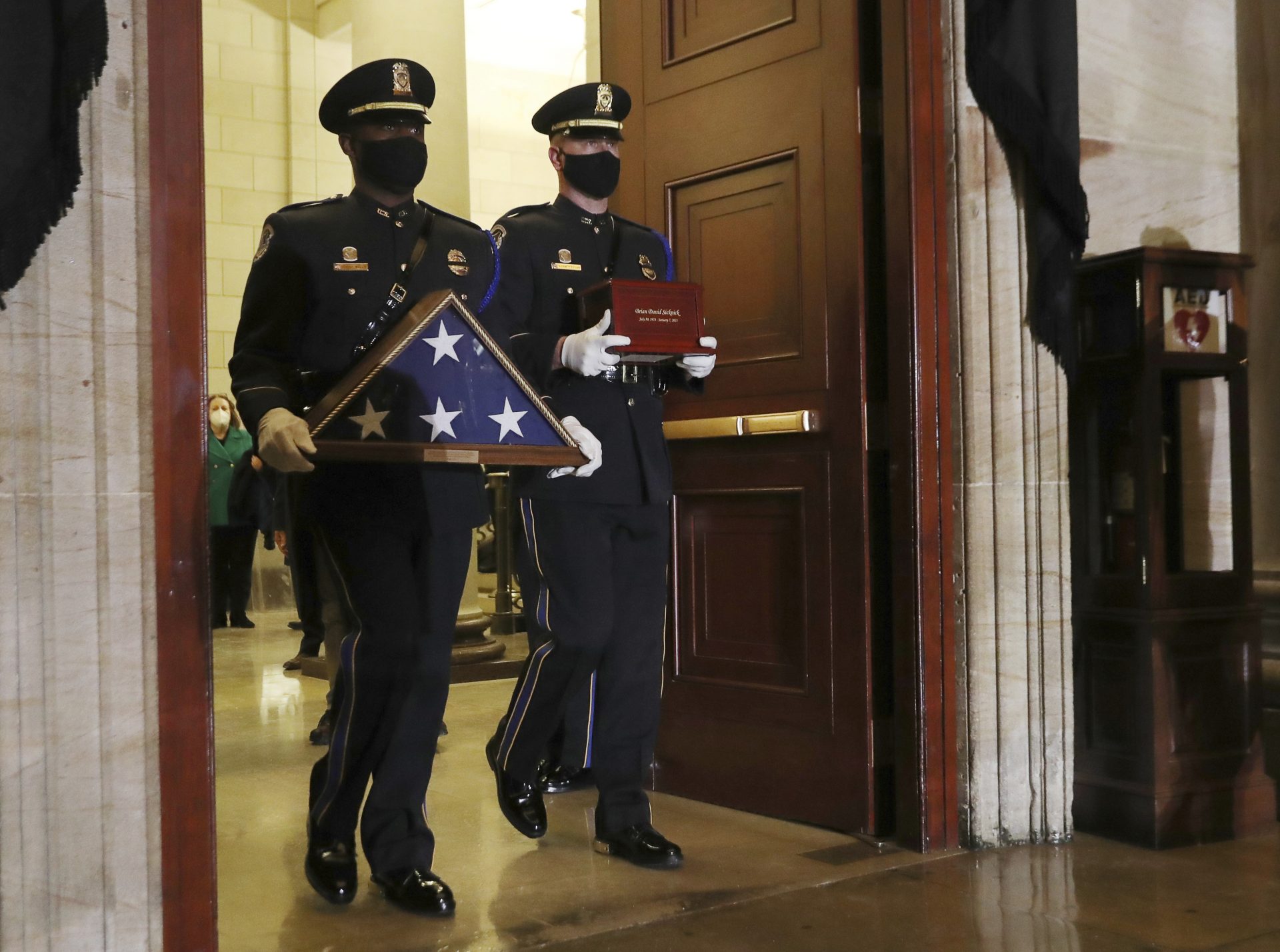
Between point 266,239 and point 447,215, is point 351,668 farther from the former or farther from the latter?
point 447,215

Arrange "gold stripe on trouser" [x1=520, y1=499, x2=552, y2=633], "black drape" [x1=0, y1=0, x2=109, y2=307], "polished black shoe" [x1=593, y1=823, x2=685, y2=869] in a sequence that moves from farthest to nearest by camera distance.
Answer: "gold stripe on trouser" [x1=520, y1=499, x2=552, y2=633], "polished black shoe" [x1=593, y1=823, x2=685, y2=869], "black drape" [x1=0, y1=0, x2=109, y2=307]

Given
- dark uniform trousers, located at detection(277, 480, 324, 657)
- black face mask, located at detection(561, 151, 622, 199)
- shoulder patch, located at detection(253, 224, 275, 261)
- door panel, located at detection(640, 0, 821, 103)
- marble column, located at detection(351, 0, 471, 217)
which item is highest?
marble column, located at detection(351, 0, 471, 217)

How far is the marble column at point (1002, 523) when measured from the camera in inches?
138

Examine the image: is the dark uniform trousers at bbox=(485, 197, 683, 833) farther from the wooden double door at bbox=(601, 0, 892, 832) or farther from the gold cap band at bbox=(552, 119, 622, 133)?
the wooden double door at bbox=(601, 0, 892, 832)

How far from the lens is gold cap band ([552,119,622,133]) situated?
11.0 feet

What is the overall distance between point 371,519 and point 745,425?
130 cm

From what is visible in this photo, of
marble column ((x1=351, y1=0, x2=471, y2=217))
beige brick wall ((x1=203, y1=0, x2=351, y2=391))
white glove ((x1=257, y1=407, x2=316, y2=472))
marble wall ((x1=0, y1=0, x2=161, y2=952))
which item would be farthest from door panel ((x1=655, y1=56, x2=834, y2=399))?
beige brick wall ((x1=203, y1=0, x2=351, y2=391))

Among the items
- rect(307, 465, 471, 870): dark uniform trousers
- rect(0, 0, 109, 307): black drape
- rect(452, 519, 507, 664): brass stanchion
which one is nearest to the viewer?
rect(0, 0, 109, 307): black drape

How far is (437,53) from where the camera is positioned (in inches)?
282

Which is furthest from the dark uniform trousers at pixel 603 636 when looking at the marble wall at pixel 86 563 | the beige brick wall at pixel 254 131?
the beige brick wall at pixel 254 131

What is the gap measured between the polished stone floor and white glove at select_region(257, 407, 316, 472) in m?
0.96

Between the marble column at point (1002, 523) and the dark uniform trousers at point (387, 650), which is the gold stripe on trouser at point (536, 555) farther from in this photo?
the marble column at point (1002, 523)

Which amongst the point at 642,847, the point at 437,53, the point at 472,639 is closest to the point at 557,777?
the point at 642,847

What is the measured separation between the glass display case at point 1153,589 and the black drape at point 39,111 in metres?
2.55
